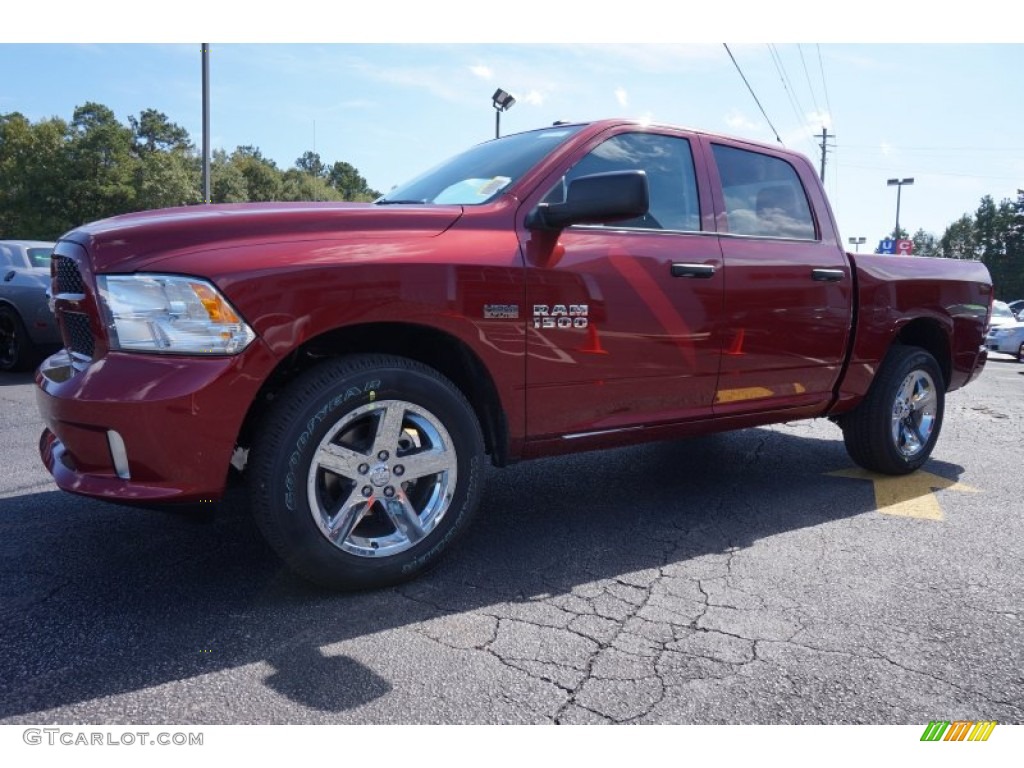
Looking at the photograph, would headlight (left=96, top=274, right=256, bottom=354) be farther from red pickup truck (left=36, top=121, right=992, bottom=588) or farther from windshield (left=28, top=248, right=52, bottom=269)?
windshield (left=28, top=248, right=52, bottom=269)

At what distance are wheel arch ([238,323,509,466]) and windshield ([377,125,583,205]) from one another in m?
0.62

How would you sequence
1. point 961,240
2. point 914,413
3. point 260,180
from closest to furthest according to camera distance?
point 914,413, point 260,180, point 961,240

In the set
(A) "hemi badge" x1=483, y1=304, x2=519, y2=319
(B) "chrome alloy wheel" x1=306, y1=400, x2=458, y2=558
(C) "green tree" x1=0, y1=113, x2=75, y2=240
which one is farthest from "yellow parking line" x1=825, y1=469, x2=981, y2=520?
(C) "green tree" x1=0, y1=113, x2=75, y2=240

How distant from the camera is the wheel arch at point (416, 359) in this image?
8.75 feet

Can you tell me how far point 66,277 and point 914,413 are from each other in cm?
452

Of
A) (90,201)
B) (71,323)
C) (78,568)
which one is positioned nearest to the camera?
(71,323)

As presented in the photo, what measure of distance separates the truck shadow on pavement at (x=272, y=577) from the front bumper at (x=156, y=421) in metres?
0.21

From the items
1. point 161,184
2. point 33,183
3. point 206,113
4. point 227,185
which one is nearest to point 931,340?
point 206,113

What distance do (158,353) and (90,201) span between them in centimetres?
5332

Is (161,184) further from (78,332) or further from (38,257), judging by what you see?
(78,332)

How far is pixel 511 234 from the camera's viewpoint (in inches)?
116

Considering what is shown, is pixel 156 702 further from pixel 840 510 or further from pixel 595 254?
pixel 840 510

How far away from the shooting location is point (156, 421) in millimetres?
2309

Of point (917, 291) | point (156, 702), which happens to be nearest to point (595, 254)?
point (156, 702)
